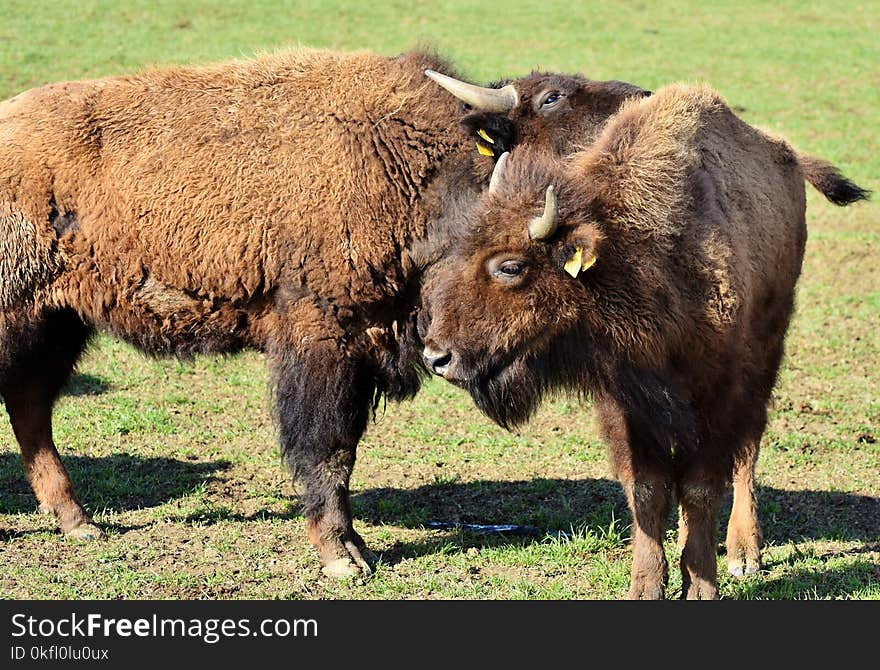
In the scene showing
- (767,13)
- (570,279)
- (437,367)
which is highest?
(570,279)

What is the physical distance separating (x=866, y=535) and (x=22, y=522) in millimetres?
4866

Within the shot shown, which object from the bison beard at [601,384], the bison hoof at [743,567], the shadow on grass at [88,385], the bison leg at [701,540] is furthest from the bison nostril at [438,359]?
the shadow on grass at [88,385]

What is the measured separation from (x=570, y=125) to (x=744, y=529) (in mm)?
2424

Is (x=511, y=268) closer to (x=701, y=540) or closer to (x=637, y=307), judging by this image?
(x=637, y=307)

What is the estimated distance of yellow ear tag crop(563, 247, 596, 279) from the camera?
494 centimetres

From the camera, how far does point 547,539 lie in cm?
649

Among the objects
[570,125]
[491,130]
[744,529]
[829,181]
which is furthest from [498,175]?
[829,181]

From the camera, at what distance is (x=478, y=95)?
6215 mm

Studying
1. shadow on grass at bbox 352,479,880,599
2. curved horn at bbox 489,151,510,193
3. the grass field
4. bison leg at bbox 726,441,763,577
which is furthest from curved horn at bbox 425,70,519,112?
shadow on grass at bbox 352,479,880,599

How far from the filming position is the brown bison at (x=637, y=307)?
5.08 m

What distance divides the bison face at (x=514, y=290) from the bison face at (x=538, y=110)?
3.45 ft

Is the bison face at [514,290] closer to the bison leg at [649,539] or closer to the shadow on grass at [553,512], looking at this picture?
the bison leg at [649,539]
